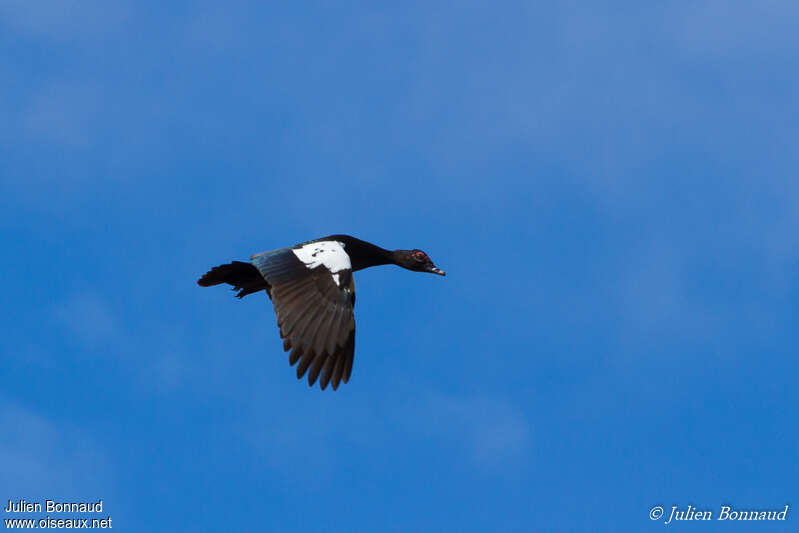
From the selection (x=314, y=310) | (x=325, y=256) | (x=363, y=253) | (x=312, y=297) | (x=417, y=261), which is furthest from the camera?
(x=417, y=261)

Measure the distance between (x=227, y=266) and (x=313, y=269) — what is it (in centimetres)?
223

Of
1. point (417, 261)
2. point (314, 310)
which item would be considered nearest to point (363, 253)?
point (417, 261)

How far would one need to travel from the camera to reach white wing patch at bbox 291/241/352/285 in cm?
1809

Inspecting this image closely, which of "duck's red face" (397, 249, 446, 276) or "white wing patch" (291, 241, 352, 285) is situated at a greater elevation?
"duck's red face" (397, 249, 446, 276)

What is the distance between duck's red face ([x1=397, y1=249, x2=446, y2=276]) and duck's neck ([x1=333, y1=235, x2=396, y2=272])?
245 mm

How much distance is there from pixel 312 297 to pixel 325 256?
4.64 feet

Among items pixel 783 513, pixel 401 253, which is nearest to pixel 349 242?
pixel 401 253

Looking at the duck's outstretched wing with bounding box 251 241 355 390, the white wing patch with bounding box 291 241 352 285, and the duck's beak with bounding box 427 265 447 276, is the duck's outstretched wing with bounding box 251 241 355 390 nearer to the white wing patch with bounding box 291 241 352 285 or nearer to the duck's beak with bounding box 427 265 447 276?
the white wing patch with bounding box 291 241 352 285

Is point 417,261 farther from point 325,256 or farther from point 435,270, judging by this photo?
point 325,256

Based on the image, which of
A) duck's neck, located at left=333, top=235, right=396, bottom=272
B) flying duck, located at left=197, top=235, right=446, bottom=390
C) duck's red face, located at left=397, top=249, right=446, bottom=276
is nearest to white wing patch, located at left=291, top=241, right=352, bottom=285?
flying duck, located at left=197, top=235, right=446, bottom=390

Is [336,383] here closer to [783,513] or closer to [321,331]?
[321,331]

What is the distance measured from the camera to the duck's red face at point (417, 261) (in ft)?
70.9

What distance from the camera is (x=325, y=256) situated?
727 inches

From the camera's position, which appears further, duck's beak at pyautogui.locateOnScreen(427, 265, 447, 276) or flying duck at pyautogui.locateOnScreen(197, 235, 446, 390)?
duck's beak at pyautogui.locateOnScreen(427, 265, 447, 276)
